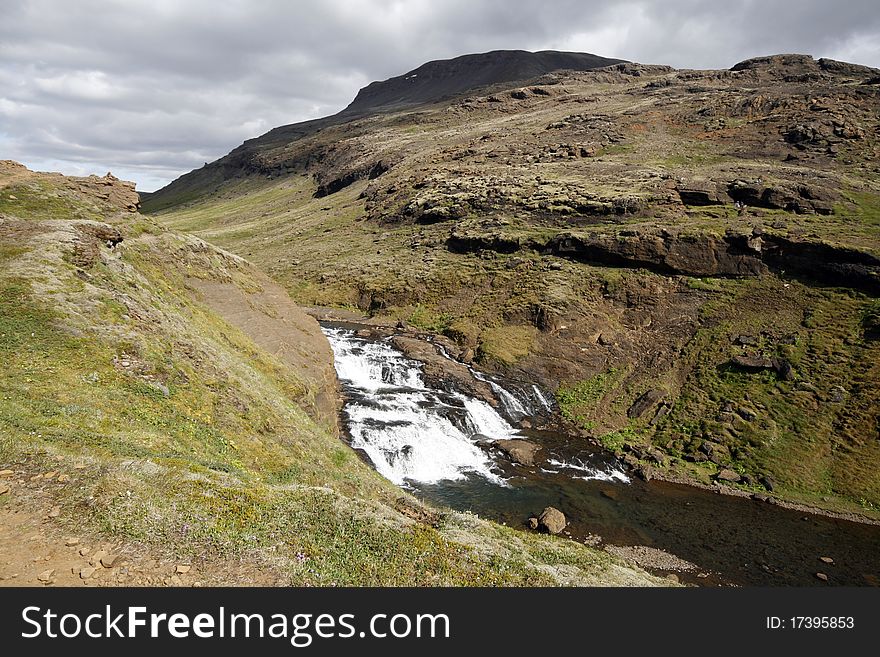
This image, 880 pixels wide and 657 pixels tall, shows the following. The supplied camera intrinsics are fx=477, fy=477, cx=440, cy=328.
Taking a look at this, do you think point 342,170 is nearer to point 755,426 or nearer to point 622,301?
point 622,301

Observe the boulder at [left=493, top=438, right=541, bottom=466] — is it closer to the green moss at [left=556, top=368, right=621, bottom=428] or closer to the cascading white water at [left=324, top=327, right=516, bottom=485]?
the cascading white water at [left=324, top=327, right=516, bottom=485]

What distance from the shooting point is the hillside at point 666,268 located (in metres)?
34.1

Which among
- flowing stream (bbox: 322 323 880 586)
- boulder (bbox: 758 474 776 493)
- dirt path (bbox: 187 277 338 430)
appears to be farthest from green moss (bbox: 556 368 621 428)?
dirt path (bbox: 187 277 338 430)

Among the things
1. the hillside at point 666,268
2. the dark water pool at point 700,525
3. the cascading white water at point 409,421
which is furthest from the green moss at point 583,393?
the dark water pool at point 700,525

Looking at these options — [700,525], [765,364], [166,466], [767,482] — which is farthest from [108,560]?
[765,364]

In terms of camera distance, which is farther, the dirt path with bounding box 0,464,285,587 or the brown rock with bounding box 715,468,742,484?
the brown rock with bounding box 715,468,742,484

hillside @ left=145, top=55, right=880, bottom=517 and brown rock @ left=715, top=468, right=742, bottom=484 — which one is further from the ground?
hillside @ left=145, top=55, right=880, bottom=517

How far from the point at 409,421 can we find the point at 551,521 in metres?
12.0

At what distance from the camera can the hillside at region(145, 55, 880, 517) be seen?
112 feet

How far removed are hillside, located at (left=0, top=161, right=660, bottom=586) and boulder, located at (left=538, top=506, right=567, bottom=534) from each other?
26.4 ft

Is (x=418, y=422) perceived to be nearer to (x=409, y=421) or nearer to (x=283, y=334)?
(x=409, y=421)

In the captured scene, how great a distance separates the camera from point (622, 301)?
1961 inches

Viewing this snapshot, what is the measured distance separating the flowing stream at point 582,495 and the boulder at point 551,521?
862 millimetres

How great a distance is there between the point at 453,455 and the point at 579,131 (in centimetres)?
8846
